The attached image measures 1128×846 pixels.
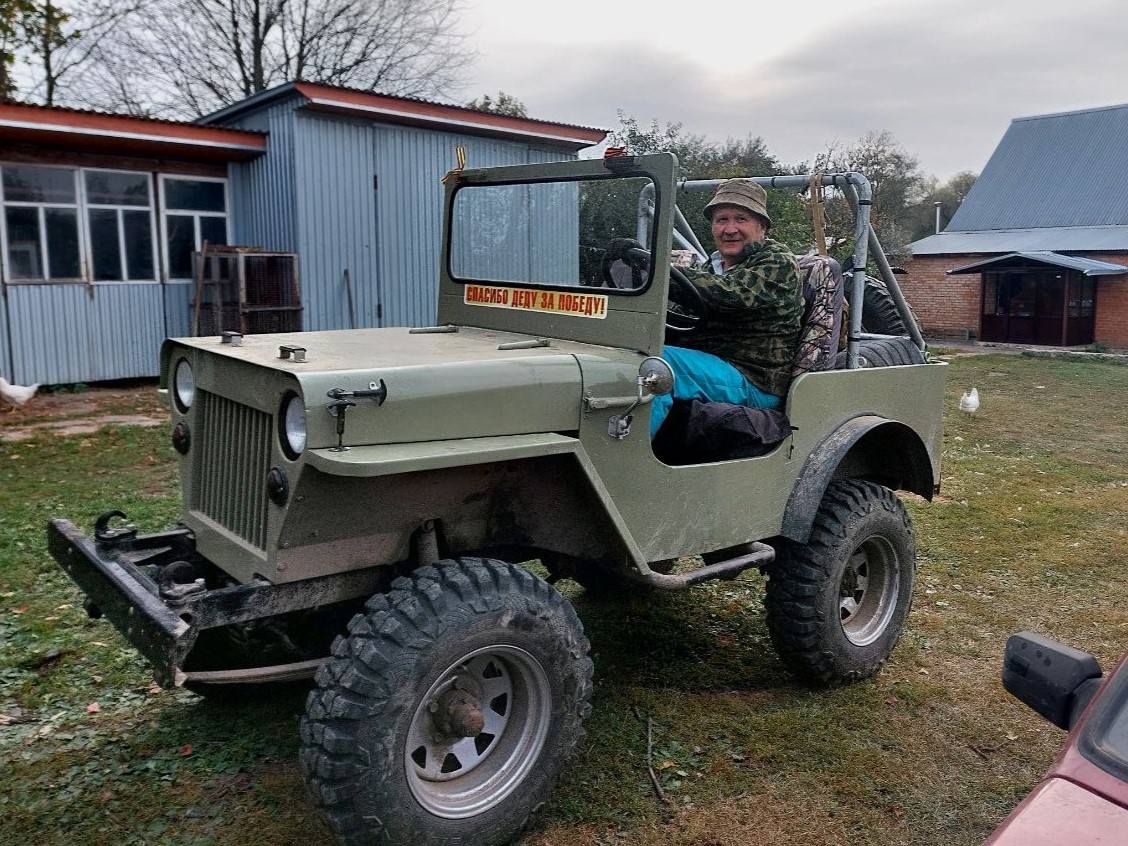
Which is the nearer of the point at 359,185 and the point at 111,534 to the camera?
the point at 111,534

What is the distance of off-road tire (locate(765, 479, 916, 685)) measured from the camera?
4.07 m

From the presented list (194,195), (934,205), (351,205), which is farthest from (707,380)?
(934,205)

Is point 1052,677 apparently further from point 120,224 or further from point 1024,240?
point 1024,240

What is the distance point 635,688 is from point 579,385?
63.2 inches

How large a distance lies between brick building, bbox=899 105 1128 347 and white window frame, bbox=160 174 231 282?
752 inches

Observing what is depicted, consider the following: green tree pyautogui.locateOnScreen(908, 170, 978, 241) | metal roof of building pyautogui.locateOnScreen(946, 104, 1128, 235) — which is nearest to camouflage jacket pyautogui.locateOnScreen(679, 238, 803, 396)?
metal roof of building pyautogui.locateOnScreen(946, 104, 1128, 235)

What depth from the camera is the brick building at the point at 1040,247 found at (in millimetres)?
25453

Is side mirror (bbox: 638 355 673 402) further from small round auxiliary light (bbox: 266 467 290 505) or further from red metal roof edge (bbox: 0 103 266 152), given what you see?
red metal roof edge (bbox: 0 103 266 152)

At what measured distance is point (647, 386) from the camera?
134 inches

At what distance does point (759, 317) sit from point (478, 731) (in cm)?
202

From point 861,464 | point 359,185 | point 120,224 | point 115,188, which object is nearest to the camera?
point 861,464

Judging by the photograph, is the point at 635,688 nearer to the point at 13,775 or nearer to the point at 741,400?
the point at 741,400

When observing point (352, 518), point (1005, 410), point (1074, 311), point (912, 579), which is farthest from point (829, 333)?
point (1074, 311)

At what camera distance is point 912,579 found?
454 cm
